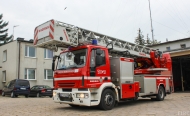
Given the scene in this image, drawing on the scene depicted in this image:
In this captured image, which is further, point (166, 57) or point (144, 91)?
point (166, 57)

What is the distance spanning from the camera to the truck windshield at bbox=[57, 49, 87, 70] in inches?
350

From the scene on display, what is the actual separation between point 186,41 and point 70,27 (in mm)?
25868

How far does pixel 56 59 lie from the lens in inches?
407

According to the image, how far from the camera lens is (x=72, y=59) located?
923 cm

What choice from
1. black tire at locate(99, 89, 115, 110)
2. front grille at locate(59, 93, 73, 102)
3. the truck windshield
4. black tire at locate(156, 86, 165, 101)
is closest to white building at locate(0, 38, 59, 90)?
the truck windshield

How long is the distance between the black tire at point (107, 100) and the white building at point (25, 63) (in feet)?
55.8

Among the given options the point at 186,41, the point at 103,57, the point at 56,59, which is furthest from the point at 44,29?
the point at 186,41

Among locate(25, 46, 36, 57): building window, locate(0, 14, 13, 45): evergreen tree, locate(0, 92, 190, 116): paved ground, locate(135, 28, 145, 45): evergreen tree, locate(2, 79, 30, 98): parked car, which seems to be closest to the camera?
locate(0, 92, 190, 116): paved ground

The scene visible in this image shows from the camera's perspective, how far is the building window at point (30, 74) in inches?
972

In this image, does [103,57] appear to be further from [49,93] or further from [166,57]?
[49,93]

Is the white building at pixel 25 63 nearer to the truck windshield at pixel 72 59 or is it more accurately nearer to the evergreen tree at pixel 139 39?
the truck windshield at pixel 72 59

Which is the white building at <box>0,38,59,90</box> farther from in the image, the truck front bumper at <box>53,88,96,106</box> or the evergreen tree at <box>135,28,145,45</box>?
the evergreen tree at <box>135,28,145,45</box>

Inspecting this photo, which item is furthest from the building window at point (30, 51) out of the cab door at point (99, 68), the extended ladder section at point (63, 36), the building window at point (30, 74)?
the cab door at point (99, 68)

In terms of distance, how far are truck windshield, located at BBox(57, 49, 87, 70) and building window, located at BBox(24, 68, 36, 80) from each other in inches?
639
